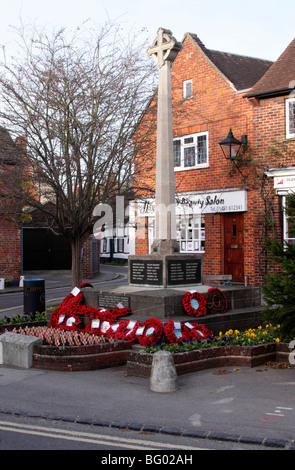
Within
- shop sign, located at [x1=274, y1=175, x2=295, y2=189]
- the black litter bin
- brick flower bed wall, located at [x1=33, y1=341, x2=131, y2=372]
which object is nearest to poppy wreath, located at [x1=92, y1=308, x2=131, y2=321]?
brick flower bed wall, located at [x1=33, y1=341, x2=131, y2=372]

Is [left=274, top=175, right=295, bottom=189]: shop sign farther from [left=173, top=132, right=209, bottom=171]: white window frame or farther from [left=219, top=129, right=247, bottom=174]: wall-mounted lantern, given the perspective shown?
[left=173, top=132, right=209, bottom=171]: white window frame

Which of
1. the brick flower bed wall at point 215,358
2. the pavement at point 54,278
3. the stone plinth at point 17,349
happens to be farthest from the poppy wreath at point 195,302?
the pavement at point 54,278

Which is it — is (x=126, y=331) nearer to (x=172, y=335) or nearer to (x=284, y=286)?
(x=172, y=335)

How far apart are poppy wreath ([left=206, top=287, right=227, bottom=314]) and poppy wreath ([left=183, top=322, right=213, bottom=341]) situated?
123cm

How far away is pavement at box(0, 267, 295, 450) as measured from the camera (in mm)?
6188

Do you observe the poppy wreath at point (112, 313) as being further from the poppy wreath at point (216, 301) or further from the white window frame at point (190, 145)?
the white window frame at point (190, 145)

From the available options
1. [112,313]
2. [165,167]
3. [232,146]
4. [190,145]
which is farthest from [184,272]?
[190,145]

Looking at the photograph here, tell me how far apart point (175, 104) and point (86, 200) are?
4.59m

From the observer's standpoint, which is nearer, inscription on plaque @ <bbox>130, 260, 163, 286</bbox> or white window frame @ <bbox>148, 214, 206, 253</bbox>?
inscription on plaque @ <bbox>130, 260, 163, 286</bbox>

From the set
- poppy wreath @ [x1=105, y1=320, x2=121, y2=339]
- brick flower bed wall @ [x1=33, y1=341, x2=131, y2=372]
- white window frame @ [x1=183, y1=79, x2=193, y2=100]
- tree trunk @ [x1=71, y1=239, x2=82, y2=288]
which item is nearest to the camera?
brick flower bed wall @ [x1=33, y1=341, x2=131, y2=372]

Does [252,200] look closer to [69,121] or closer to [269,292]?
[69,121]

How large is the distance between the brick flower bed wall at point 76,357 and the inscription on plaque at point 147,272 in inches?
111

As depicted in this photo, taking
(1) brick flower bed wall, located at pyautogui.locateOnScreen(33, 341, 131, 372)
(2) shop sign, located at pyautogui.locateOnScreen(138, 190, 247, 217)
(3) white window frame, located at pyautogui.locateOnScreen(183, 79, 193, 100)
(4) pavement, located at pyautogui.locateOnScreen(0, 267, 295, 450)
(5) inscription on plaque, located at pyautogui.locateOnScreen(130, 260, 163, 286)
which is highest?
(3) white window frame, located at pyautogui.locateOnScreen(183, 79, 193, 100)
